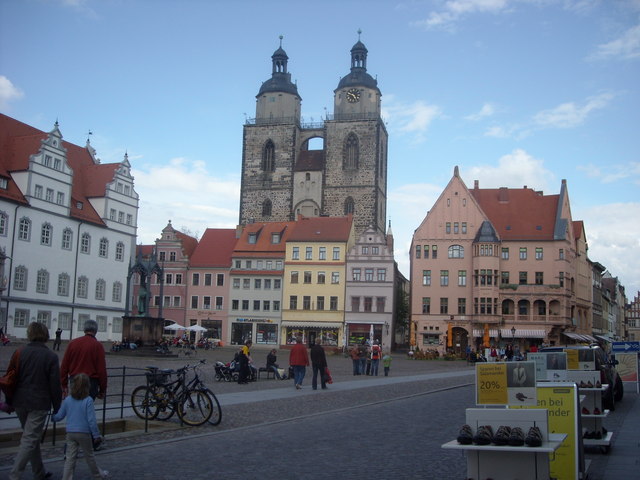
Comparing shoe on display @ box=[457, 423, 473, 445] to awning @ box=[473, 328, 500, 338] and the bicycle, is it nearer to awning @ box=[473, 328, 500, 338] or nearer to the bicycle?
the bicycle

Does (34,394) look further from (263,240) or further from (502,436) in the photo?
(263,240)

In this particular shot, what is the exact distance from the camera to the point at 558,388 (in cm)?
926

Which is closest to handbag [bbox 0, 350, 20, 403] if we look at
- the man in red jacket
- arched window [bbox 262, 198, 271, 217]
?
the man in red jacket

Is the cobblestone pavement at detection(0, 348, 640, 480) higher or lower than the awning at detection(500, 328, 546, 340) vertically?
lower

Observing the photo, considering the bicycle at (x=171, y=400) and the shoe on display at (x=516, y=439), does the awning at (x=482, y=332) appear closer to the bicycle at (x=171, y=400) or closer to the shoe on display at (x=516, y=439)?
the bicycle at (x=171, y=400)

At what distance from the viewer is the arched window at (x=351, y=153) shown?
92.8m

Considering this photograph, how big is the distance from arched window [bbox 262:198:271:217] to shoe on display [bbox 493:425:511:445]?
85764 millimetres

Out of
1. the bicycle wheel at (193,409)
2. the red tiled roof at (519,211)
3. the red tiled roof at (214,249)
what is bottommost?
the bicycle wheel at (193,409)

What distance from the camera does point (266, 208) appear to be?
93250 mm

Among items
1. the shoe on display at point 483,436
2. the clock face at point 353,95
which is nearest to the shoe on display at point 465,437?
the shoe on display at point 483,436

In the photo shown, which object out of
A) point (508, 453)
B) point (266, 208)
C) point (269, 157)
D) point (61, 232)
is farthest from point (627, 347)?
point (269, 157)

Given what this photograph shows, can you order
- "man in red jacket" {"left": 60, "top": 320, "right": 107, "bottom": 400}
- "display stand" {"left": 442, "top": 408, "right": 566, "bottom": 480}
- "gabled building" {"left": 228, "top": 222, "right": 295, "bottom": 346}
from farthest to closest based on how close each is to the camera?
"gabled building" {"left": 228, "top": 222, "right": 295, "bottom": 346}, "man in red jacket" {"left": 60, "top": 320, "right": 107, "bottom": 400}, "display stand" {"left": 442, "top": 408, "right": 566, "bottom": 480}

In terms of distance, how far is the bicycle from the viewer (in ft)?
46.7

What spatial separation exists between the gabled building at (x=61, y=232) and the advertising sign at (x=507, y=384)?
49.5 meters
